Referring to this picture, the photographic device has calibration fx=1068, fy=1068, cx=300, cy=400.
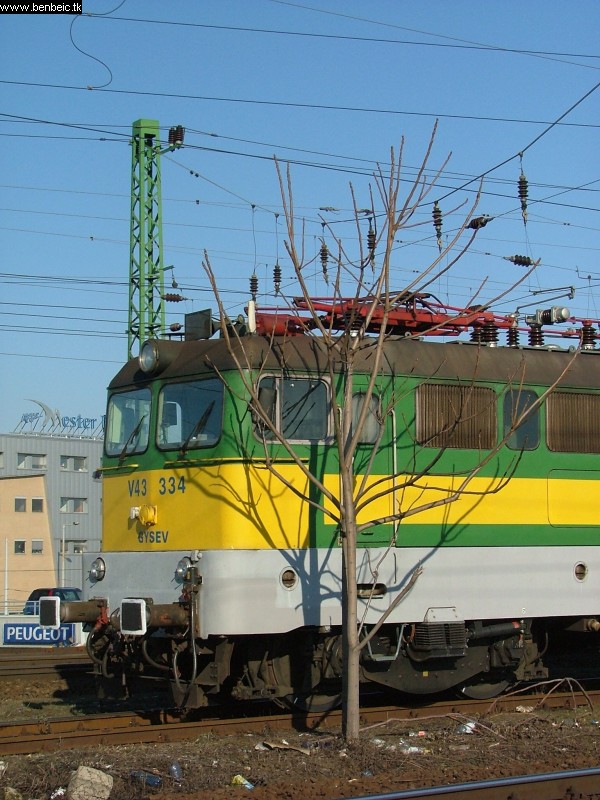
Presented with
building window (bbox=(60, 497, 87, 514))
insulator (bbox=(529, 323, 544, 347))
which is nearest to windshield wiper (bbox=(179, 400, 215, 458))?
insulator (bbox=(529, 323, 544, 347))

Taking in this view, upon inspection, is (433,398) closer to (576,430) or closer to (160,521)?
(576,430)

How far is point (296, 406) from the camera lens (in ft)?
33.5

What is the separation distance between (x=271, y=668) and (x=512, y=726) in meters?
2.29

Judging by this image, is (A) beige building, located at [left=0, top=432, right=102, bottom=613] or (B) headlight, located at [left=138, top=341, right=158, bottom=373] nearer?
(B) headlight, located at [left=138, top=341, right=158, bottom=373]

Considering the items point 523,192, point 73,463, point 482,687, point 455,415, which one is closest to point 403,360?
point 455,415

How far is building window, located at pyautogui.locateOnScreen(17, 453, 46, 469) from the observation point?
52406 mm

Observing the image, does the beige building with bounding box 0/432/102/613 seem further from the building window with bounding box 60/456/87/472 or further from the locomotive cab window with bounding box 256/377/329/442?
the locomotive cab window with bounding box 256/377/329/442

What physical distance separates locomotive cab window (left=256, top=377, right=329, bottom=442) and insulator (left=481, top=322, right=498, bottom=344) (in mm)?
2328

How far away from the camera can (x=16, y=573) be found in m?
46.8

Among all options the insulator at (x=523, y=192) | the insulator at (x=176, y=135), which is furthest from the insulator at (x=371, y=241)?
the insulator at (x=176, y=135)

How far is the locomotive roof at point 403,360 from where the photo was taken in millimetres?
10203

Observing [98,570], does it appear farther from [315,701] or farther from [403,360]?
[403,360]

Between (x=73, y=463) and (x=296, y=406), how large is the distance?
147ft

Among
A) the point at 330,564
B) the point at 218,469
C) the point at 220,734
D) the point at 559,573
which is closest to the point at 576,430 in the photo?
the point at 559,573
